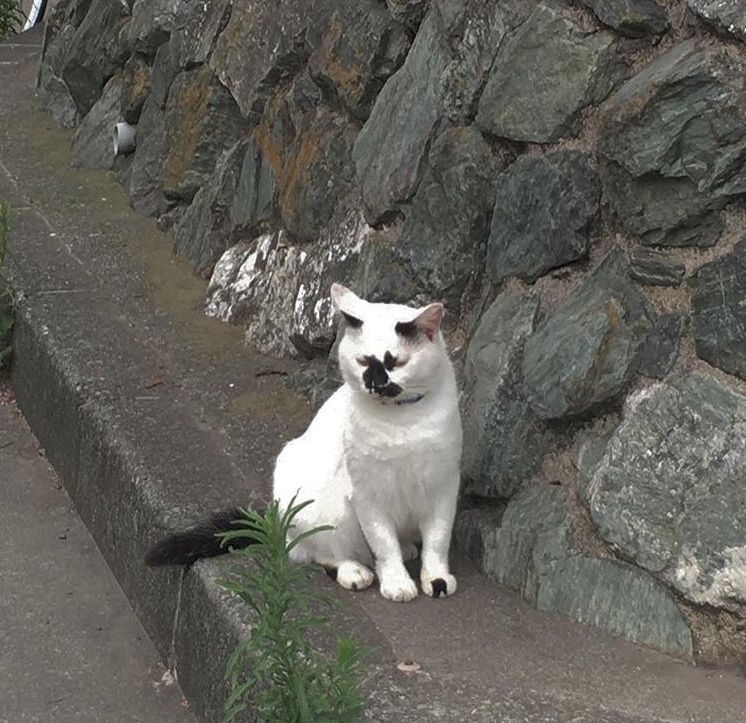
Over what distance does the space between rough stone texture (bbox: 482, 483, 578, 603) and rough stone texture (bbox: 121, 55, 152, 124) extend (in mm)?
3342

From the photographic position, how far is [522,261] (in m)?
3.98

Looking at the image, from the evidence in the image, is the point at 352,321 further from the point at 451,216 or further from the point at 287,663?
the point at 287,663

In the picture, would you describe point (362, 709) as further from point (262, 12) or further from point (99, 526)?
point (262, 12)

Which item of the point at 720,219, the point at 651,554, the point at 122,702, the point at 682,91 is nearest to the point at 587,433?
the point at 651,554

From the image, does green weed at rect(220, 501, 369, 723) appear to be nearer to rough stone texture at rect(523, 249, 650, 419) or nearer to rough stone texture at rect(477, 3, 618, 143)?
rough stone texture at rect(523, 249, 650, 419)

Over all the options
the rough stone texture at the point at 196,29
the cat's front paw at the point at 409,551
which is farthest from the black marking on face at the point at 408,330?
the rough stone texture at the point at 196,29

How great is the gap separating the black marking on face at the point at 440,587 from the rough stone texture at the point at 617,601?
23cm

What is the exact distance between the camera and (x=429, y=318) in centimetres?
361

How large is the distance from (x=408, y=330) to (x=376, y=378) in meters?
0.14

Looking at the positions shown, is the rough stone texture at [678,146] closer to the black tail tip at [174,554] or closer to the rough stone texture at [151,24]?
the black tail tip at [174,554]

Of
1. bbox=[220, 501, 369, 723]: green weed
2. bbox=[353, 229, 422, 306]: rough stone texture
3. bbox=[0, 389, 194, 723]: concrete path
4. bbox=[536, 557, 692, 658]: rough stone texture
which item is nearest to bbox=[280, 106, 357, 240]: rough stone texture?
bbox=[353, 229, 422, 306]: rough stone texture

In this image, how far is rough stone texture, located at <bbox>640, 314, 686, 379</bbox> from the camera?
3.53m

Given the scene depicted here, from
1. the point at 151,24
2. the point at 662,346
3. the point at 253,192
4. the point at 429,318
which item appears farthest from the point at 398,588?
the point at 151,24

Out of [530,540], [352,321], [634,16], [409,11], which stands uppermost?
[634,16]
